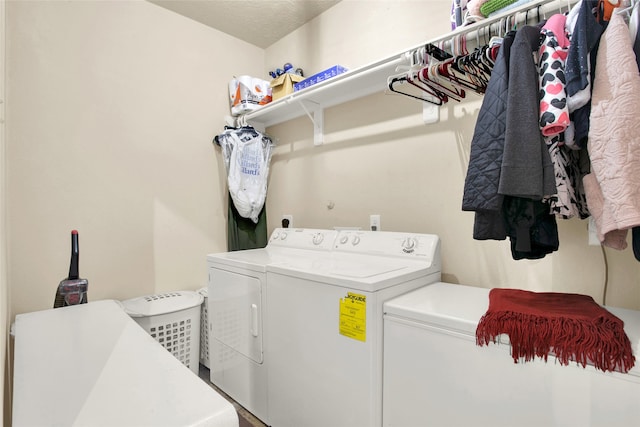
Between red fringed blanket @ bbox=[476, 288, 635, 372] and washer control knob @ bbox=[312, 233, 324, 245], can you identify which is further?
washer control knob @ bbox=[312, 233, 324, 245]

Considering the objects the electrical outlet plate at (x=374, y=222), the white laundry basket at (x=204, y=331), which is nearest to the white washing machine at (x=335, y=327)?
the electrical outlet plate at (x=374, y=222)

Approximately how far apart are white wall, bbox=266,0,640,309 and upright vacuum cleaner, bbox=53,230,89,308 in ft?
4.83

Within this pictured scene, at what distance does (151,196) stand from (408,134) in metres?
1.80

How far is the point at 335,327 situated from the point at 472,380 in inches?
21.5

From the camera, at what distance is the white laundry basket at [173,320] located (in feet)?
6.60

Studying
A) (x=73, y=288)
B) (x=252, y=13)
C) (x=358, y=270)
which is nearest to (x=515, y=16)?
(x=358, y=270)

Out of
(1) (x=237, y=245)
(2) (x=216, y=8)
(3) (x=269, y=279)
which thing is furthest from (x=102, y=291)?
(2) (x=216, y=8)

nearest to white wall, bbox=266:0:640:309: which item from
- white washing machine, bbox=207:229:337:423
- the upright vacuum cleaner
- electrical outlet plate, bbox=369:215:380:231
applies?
electrical outlet plate, bbox=369:215:380:231

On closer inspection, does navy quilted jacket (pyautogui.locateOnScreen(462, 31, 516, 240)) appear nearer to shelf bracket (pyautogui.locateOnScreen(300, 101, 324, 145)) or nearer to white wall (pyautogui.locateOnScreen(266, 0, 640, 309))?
white wall (pyautogui.locateOnScreen(266, 0, 640, 309))

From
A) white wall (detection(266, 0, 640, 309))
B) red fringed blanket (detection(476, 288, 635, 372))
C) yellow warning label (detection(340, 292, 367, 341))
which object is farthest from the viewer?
white wall (detection(266, 0, 640, 309))

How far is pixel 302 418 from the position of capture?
158 cm

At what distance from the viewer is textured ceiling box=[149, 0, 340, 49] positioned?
2.37 m

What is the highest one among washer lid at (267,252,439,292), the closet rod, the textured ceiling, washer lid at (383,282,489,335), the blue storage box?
the textured ceiling

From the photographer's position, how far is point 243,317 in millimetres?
1863
